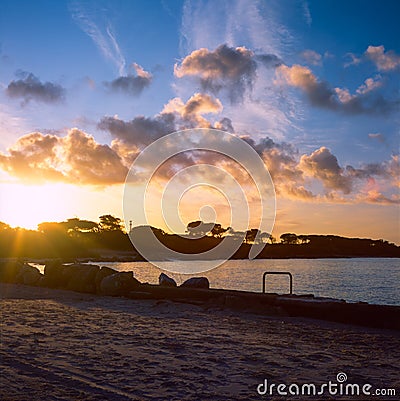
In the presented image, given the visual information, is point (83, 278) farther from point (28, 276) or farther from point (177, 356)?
point (177, 356)

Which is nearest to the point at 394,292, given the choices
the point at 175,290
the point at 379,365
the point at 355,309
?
the point at 175,290

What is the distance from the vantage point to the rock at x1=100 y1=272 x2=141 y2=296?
17.1m

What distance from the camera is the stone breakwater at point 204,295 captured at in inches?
414

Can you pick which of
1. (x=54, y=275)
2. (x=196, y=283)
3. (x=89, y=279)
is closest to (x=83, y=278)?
(x=89, y=279)

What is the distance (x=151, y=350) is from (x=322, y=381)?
2.73 meters

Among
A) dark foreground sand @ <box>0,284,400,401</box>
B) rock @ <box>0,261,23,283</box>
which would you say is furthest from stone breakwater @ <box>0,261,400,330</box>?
dark foreground sand @ <box>0,284,400,401</box>

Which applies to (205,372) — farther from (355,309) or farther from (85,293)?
(85,293)

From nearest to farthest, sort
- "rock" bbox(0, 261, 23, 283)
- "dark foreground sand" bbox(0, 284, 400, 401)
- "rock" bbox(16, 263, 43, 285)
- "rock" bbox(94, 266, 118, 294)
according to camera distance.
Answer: "dark foreground sand" bbox(0, 284, 400, 401), "rock" bbox(94, 266, 118, 294), "rock" bbox(16, 263, 43, 285), "rock" bbox(0, 261, 23, 283)

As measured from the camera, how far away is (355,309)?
10648mm

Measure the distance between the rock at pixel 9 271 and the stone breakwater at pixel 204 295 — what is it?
264 millimetres

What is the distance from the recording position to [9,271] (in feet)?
86.5

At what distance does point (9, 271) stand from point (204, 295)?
51.9 ft

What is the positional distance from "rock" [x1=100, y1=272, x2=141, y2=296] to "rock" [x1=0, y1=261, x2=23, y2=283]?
9.73 meters

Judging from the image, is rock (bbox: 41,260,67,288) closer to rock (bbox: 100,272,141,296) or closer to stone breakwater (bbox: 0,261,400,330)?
stone breakwater (bbox: 0,261,400,330)
